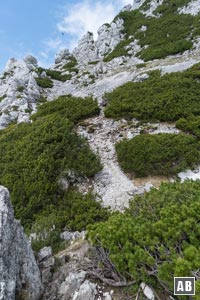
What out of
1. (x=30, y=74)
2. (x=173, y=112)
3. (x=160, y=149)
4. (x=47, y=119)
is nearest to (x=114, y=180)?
(x=160, y=149)

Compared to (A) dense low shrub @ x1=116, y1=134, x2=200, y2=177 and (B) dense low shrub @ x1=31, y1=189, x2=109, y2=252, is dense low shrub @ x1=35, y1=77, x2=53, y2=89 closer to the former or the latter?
(A) dense low shrub @ x1=116, y1=134, x2=200, y2=177

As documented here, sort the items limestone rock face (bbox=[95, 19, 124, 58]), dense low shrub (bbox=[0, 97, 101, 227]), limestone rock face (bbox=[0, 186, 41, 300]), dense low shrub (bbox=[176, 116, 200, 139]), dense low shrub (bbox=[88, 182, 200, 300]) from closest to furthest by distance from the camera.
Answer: dense low shrub (bbox=[88, 182, 200, 300])
limestone rock face (bbox=[0, 186, 41, 300])
dense low shrub (bbox=[0, 97, 101, 227])
dense low shrub (bbox=[176, 116, 200, 139])
limestone rock face (bbox=[95, 19, 124, 58])

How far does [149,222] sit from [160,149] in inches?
279

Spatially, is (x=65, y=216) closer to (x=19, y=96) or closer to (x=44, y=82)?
(x=19, y=96)

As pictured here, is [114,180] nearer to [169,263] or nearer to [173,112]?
[173,112]

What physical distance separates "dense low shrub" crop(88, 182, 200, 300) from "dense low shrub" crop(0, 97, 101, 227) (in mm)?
5754

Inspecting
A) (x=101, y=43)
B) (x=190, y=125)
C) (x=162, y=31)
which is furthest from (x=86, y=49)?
(x=190, y=125)

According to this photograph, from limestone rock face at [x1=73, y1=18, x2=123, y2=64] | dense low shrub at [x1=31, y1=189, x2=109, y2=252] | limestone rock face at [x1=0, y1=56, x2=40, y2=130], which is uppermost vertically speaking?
limestone rock face at [x1=73, y1=18, x2=123, y2=64]

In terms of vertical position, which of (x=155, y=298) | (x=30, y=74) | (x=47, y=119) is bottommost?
(x=155, y=298)

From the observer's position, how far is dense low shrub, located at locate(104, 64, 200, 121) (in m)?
16.0

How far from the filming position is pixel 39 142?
15.0 meters

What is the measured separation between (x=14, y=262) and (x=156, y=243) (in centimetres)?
332

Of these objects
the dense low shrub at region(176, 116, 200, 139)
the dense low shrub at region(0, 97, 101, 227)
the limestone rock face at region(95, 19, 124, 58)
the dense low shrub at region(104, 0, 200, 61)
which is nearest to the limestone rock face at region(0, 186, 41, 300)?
the dense low shrub at region(0, 97, 101, 227)

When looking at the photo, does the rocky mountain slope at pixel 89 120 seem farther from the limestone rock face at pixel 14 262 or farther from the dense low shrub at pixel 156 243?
the dense low shrub at pixel 156 243
